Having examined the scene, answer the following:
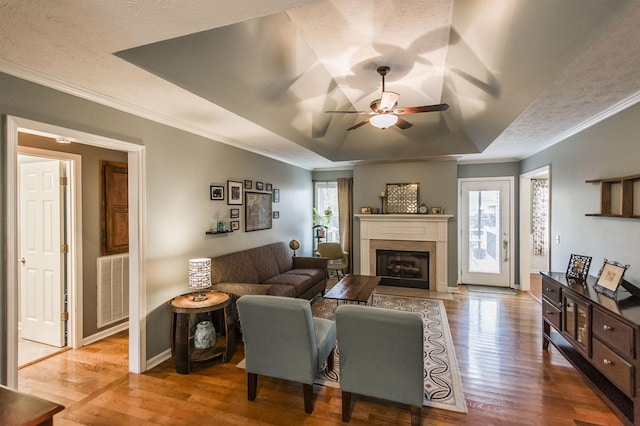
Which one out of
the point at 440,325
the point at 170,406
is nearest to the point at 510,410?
the point at 440,325

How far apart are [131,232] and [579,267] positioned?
4.52 m

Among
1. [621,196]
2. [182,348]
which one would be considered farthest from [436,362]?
[182,348]

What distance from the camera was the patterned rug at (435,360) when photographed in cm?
243

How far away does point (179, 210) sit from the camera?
332 cm

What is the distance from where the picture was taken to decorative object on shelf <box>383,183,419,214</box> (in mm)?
5852

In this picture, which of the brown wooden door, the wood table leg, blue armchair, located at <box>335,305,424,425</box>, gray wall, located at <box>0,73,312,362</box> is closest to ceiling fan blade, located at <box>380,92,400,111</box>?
blue armchair, located at <box>335,305,424,425</box>

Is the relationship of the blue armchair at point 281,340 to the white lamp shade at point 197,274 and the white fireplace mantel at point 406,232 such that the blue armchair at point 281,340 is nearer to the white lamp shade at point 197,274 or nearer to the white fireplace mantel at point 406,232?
the white lamp shade at point 197,274

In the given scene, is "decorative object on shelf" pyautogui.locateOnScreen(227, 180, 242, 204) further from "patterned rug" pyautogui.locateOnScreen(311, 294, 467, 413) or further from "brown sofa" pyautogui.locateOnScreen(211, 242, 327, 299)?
"patterned rug" pyautogui.locateOnScreen(311, 294, 467, 413)

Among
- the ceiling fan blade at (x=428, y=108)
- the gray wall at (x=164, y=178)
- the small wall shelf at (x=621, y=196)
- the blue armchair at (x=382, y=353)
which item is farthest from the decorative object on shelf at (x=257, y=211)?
the small wall shelf at (x=621, y=196)

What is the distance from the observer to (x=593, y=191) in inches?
125

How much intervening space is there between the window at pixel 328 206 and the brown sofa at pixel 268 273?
1836 millimetres

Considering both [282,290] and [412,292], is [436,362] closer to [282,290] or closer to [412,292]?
[282,290]

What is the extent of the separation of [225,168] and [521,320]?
467cm

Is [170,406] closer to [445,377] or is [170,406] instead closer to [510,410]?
[445,377]
